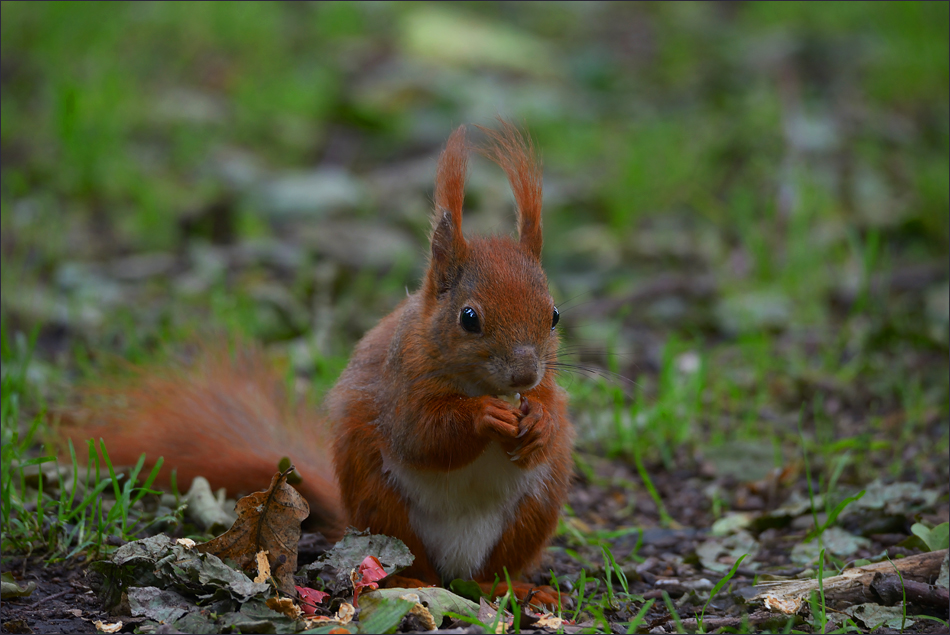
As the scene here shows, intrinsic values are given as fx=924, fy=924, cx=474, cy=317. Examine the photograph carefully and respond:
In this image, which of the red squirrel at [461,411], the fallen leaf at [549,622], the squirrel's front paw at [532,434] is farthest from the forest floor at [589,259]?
the squirrel's front paw at [532,434]

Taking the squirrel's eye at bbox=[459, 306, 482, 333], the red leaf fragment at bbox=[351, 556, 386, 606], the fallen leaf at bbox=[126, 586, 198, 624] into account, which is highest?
the squirrel's eye at bbox=[459, 306, 482, 333]

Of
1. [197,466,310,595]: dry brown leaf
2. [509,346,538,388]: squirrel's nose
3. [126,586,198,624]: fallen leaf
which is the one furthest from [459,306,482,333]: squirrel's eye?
[126,586,198,624]: fallen leaf

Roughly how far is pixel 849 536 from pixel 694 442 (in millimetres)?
787

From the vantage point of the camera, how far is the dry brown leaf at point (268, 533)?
1970 millimetres

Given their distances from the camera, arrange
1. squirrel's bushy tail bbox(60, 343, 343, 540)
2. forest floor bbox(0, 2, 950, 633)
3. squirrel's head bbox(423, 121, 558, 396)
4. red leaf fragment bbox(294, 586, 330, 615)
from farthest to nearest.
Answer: squirrel's bushy tail bbox(60, 343, 343, 540) → forest floor bbox(0, 2, 950, 633) → squirrel's head bbox(423, 121, 558, 396) → red leaf fragment bbox(294, 586, 330, 615)

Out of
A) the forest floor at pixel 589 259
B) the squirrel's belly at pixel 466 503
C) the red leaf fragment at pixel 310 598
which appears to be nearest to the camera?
the red leaf fragment at pixel 310 598

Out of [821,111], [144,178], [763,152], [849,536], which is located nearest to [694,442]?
[849,536]

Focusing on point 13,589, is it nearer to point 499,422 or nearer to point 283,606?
point 283,606

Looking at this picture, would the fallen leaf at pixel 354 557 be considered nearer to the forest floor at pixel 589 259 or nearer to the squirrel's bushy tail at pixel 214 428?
the forest floor at pixel 589 259

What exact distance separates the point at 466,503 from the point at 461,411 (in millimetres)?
286

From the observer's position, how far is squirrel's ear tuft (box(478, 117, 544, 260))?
217 cm

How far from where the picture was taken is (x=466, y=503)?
2.16 m

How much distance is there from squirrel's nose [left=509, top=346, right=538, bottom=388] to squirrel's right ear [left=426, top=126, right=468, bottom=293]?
0.27 meters

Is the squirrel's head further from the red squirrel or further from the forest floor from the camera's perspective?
the forest floor
